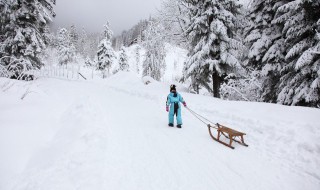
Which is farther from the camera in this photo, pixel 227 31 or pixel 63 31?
pixel 63 31

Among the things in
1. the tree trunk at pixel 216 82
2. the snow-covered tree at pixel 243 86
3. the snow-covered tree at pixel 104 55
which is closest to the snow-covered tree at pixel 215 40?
the tree trunk at pixel 216 82

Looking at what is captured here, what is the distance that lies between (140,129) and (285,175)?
4.91 m

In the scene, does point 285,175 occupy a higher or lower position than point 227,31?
lower

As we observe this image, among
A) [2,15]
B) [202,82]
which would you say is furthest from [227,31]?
[2,15]

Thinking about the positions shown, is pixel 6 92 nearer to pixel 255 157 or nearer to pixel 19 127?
pixel 19 127

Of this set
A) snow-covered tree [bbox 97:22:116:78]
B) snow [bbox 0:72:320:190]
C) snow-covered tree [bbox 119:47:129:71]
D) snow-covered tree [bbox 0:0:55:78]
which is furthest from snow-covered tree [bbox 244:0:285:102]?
snow-covered tree [bbox 119:47:129:71]

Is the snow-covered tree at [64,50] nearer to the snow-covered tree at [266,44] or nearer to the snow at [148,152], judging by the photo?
the snow at [148,152]

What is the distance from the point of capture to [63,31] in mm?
61812

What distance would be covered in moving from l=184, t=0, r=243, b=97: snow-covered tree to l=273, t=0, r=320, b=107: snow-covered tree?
3257mm

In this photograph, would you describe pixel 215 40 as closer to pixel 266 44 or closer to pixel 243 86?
pixel 266 44

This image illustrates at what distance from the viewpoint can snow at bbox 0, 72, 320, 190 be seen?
4312 millimetres

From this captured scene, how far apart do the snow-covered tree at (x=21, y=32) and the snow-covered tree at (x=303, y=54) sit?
62.7ft

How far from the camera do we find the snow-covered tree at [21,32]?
17177 millimetres

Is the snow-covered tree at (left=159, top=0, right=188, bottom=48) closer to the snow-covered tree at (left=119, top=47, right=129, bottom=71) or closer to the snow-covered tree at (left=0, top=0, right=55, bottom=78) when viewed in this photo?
the snow-covered tree at (left=0, top=0, right=55, bottom=78)
